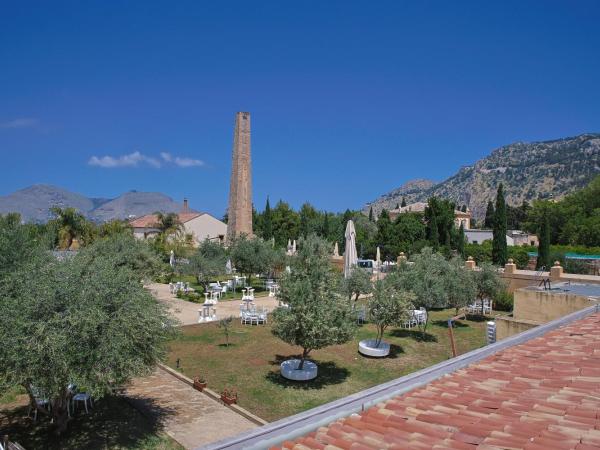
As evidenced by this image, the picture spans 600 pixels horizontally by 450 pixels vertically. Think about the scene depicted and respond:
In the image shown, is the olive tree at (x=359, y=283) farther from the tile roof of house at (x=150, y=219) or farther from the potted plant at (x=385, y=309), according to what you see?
the tile roof of house at (x=150, y=219)

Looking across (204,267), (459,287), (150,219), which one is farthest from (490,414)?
(150,219)

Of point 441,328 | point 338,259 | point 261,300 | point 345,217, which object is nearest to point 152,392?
point 441,328

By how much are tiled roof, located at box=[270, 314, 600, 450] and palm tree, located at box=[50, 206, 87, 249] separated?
1362 inches

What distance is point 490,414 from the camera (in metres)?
4.12

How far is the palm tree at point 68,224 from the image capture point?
34250mm

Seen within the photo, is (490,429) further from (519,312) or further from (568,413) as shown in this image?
(519,312)

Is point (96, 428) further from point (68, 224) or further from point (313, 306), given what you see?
point (68, 224)

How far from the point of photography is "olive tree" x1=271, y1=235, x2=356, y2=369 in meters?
11.6

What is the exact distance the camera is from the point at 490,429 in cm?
373

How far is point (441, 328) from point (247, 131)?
28.7 metres

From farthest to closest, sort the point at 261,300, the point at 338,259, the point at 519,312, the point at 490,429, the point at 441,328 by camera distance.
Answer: the point at 338,259
the point at 261,300
the point at 441,328
the point at 519,312
the point at 490,429

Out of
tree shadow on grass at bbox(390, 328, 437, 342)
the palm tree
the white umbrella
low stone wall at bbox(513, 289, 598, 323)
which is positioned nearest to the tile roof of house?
the palm tree

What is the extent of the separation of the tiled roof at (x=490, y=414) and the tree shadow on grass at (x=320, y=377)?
6.77m

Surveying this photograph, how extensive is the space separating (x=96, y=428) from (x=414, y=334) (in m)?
12.4
